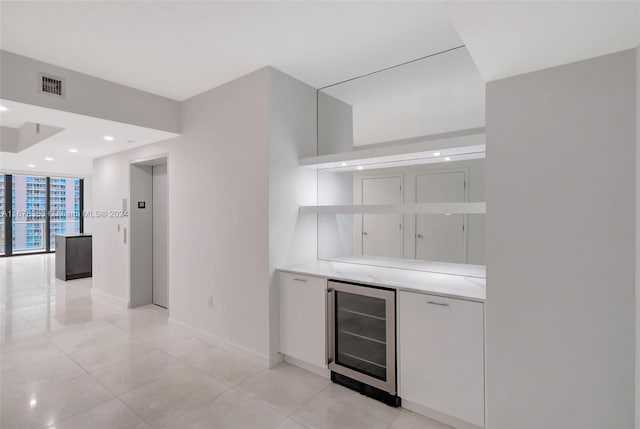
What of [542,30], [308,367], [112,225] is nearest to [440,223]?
[542,30]

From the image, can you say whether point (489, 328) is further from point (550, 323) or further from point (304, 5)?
point (304, 5)

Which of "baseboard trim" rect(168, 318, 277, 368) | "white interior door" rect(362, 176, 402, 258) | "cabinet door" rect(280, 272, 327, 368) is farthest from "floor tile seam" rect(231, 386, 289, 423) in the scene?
"white interior door" rect(362, 176, 402, 258)

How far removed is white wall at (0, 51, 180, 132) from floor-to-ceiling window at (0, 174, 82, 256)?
7.37 metres

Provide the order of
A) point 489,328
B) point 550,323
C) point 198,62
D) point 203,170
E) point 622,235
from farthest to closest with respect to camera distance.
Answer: point 203,170 < point 198,62 < point 489,328 < point 550,323 < point 622,235

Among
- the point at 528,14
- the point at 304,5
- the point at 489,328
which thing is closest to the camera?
the point at 528,14

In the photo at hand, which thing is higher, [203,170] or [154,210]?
[203,170]

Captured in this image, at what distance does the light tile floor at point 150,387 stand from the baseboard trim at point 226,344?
0.06 metres

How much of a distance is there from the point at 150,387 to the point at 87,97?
2.72 meters

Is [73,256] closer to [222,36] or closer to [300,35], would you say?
[222,36]

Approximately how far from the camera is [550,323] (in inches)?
68.5

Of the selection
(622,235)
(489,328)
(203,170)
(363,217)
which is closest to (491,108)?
(622,235)

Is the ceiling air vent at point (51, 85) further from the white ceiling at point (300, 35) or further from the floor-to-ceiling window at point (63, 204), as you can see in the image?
the floor-to-ceiling window at point (63, 204)

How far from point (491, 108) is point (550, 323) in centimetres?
128

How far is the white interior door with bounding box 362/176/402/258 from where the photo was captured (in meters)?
2.93
